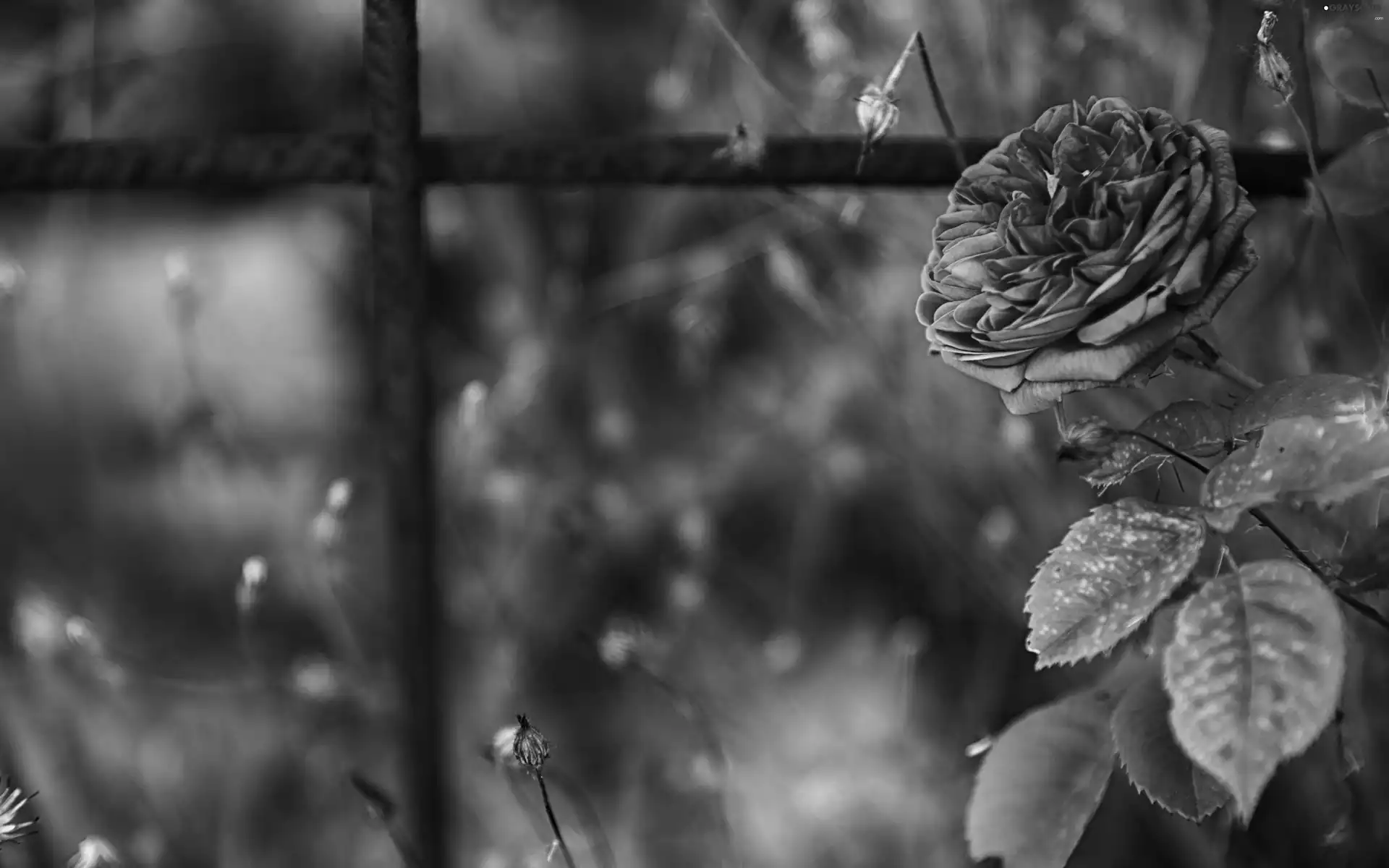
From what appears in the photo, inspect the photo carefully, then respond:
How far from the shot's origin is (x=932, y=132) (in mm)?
781

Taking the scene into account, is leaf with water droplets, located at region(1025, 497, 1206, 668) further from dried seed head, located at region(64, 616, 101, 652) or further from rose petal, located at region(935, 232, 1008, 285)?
dried seed head, located at region(64, 616, 101, 652)

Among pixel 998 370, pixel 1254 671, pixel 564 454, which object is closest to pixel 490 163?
pixel 998 370

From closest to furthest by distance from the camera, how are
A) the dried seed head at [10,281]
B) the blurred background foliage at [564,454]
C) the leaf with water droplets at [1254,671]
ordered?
the leaf with water droplets at [1254,671]
the dried seed head at [10,281]
the blurred background foliage at [564,454]

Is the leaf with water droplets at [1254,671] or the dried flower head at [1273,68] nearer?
the leaf with water droplets at [1254,671]

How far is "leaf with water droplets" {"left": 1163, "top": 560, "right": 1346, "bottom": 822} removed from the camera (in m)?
0.24

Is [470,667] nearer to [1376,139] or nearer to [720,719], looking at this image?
[720,719]

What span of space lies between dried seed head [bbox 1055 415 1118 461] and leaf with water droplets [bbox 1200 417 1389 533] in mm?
35

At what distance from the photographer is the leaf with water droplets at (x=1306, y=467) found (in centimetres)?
26

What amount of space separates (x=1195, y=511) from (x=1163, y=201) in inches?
3.8

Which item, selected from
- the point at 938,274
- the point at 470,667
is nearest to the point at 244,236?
the point at 470,667

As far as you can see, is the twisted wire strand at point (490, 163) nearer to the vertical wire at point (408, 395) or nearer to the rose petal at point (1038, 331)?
the vertical wire at point (408, 395)

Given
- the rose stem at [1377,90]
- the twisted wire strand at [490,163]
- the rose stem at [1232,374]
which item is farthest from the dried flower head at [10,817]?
the rose stem at [1377,90]

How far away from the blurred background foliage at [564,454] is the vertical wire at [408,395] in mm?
258

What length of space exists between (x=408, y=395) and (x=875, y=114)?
22 centimetres
